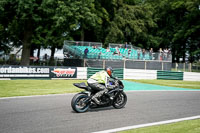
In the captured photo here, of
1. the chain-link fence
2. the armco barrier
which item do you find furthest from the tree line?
the chain-link fence

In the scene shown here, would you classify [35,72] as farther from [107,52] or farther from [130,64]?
[130,64]

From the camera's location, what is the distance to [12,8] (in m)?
29.8

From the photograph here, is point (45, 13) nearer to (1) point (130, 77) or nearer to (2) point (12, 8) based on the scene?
(2) point (12, 8)

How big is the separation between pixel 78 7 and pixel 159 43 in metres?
25.0

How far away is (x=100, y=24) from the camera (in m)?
38.7

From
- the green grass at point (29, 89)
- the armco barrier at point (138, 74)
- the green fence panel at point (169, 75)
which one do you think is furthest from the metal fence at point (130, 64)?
the green grass at point (29, 89)

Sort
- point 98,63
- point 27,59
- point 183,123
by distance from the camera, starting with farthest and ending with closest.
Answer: point 27,59 → point 98,63 → point 183,123

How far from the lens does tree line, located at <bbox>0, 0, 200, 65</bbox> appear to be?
2819 cm

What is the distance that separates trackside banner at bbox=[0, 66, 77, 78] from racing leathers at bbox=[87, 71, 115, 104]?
37.9ft

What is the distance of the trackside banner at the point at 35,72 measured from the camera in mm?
18125

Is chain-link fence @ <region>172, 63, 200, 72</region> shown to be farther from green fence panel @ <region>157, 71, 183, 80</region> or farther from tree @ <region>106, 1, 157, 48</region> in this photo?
tree @ <region>106, 1, 157, 48</region>

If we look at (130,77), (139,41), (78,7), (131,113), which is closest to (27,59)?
(78,7)

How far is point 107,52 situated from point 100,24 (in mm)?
13908

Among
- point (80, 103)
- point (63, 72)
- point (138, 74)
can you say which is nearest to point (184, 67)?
point (138, 74)
